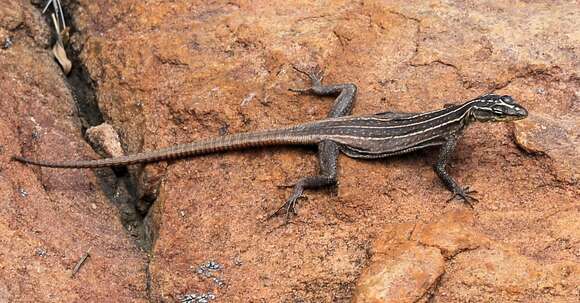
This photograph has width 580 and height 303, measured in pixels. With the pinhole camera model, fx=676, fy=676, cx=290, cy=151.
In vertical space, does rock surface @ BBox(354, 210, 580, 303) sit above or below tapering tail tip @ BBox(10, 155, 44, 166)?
above

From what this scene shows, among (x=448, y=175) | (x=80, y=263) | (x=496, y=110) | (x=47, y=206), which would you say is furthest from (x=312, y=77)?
(x=80, y=263)

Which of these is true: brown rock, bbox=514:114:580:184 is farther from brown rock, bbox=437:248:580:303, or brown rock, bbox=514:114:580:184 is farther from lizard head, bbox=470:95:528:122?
brown rock, bbox=437:248:580:303

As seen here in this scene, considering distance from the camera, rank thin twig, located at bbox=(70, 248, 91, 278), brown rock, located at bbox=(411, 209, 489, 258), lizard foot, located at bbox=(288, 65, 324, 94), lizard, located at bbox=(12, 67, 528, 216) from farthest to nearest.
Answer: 1. lizard foot, located at bbox=(288, 65, 324, 94)
2. lizard, located at bbox=(12, 67, 528, 216)
3. thin twig, located at bbox=(70, 248, 91, 278)
4. brown rock, located at bbox=(411, 209, 489, 258)

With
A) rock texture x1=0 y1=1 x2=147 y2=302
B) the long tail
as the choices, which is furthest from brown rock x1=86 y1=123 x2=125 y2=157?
Answer: the long tail

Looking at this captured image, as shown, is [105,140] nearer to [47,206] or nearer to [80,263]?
[47,206]

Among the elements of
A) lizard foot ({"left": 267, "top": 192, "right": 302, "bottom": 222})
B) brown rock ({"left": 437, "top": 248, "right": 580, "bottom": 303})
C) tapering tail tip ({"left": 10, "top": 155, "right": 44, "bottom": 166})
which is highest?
brown rock ({"left": 437, "top": 248, "right": 580, "bottom": 303})

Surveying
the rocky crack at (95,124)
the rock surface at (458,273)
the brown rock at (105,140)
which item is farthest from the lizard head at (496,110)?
the brown rock at (105,140)

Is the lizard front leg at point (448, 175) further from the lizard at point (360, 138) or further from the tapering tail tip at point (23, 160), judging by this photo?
the tapering tail tip at point (23, 160)
